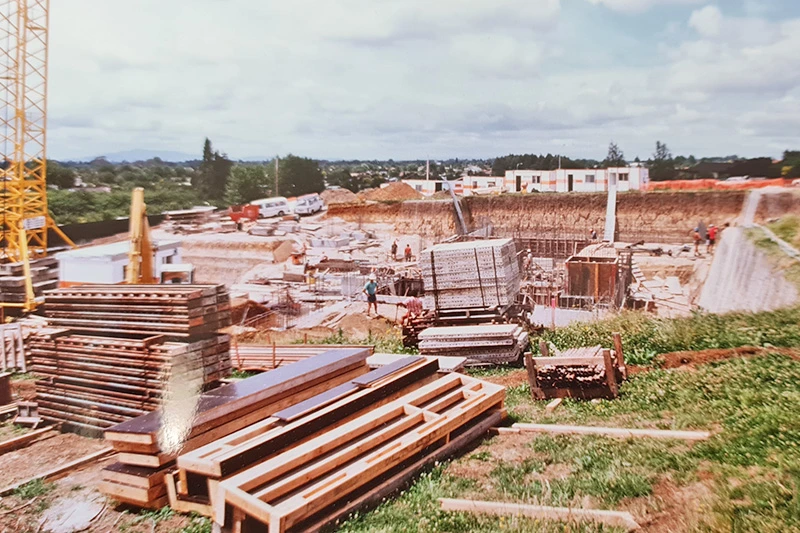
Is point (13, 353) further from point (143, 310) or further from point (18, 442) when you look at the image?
point (143, 310)

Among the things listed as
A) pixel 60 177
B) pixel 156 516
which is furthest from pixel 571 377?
pixel 60 177

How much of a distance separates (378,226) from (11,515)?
1476 inches

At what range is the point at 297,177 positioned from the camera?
234 feet

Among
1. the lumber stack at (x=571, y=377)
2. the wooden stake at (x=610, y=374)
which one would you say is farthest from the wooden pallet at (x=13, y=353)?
the wooden stake at (x=610, y=374)

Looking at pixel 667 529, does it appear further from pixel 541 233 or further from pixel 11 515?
pixel 541 233

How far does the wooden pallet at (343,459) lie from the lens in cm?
472

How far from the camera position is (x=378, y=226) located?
43406mm

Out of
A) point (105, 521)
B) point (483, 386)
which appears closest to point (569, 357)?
point (483, 386)

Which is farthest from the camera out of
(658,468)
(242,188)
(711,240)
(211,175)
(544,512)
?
(211,175)

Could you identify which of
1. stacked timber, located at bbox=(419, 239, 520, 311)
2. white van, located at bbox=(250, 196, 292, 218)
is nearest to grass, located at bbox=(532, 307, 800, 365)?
stacked timber, located at bbox=(419, 239, 520, 311)

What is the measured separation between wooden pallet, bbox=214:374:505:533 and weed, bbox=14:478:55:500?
135 inches

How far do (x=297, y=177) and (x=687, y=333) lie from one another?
211 ft

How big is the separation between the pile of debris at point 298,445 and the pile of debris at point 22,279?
16198 millimetres

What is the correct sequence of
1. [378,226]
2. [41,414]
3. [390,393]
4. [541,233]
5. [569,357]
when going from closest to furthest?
[390,393]
[569,357]
[41,414]
[541,233]
[378,226]
